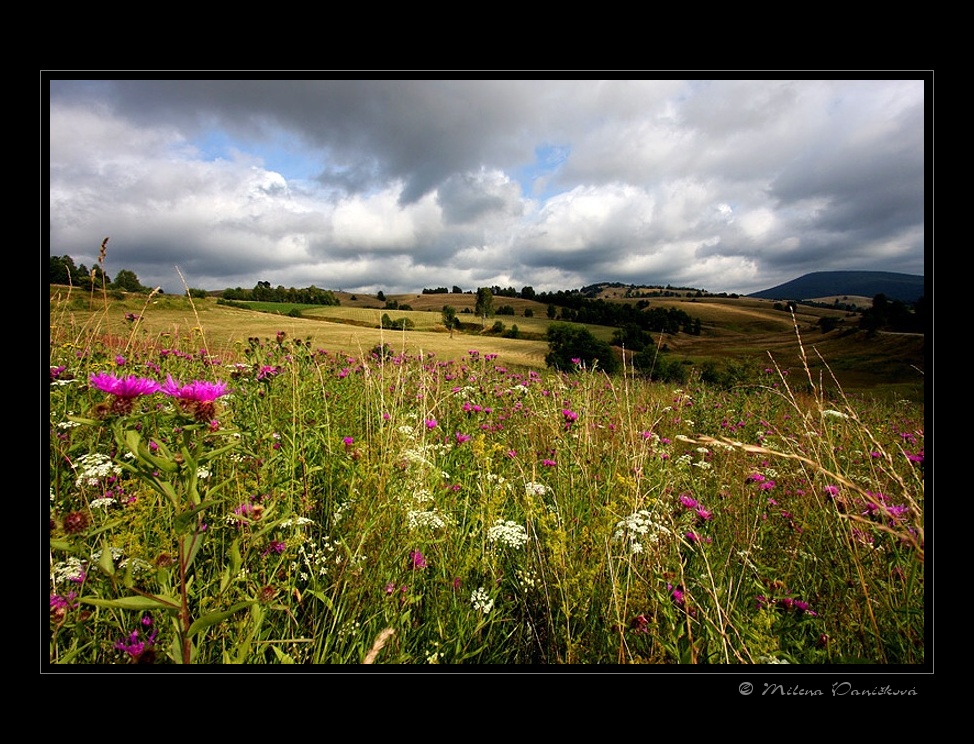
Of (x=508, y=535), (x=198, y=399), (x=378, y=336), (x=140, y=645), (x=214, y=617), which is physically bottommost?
(x=140, y=645)

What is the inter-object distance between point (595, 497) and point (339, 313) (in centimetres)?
1937

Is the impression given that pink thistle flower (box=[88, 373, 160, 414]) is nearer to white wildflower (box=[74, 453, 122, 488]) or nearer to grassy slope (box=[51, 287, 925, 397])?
white wildflower (box=[74, 453, 122, 488])

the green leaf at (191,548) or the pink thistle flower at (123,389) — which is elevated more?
the pink thistle flower at (123,389)

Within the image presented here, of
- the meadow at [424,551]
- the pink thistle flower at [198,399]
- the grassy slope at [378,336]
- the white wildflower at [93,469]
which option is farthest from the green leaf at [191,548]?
the grassy slope at [378,336]

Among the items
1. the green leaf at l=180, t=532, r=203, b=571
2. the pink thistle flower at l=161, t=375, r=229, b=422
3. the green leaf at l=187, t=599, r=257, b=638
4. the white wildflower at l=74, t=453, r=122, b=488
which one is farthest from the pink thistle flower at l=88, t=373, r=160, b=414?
the white wildflower at l=74, t=453, r=122, b=488

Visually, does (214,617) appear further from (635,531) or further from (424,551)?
(635,531)

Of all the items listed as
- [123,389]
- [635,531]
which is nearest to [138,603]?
[123,389]

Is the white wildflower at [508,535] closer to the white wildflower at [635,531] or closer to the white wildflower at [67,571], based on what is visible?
the white wildflower at [635,531]

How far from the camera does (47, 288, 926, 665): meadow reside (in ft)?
3.69

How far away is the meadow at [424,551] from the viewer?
1.13m

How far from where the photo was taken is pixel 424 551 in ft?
5.75
